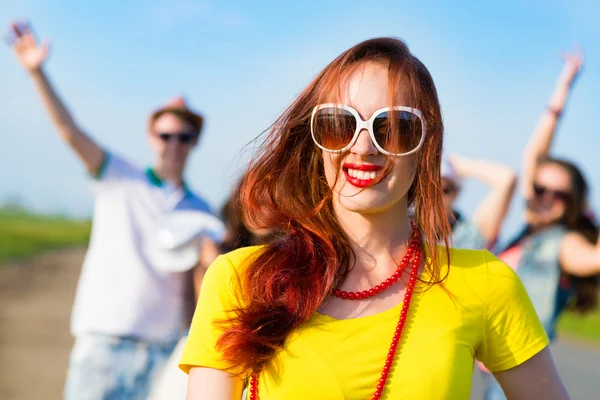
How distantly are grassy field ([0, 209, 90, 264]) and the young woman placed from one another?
64.4ft

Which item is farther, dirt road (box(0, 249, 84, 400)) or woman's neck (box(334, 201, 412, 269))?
dirt road (box(0, 249, 84, 400))

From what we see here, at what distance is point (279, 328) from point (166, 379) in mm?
1712

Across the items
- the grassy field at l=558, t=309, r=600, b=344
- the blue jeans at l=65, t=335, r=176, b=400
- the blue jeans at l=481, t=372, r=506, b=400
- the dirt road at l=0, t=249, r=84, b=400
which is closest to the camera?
the blue jeans at l=65, t=335, r=176, b=400

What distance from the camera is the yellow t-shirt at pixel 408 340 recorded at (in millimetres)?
1758

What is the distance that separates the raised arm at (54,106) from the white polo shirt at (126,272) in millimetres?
86

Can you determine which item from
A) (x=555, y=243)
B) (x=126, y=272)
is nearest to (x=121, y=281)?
(x=126, y=272)

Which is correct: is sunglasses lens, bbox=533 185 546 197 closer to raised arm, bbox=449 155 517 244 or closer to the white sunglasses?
raised arm, bbox=449 155 517 244

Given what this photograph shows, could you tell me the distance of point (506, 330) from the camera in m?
1.88

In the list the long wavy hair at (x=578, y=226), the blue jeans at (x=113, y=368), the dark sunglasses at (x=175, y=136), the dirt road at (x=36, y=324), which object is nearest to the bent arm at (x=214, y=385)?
the blue jeans at (x=113, y=368)

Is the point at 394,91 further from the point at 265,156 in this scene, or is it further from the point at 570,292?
the point at 570,292

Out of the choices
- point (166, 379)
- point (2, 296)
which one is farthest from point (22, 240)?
point (166, 379)

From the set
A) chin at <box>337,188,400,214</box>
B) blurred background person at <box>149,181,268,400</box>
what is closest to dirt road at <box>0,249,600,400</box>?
blurred background person at <box>149,181,268,400</box>

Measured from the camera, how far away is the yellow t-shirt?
5.77ft

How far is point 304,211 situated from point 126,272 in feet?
8.70
